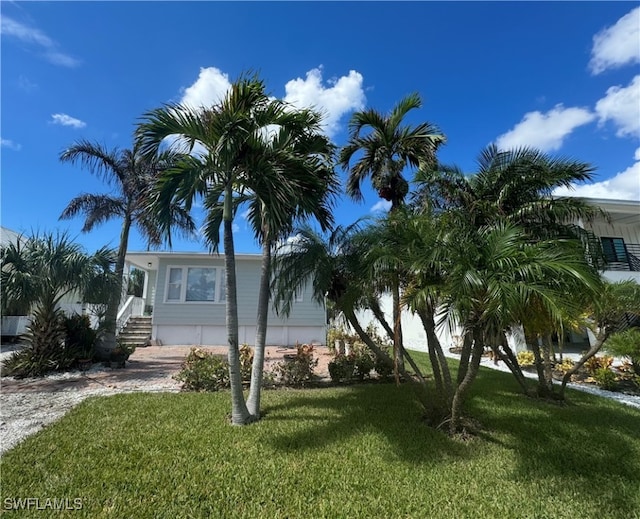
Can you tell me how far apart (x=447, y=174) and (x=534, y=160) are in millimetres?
1831

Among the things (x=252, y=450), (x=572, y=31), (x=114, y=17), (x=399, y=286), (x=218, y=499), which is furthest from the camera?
(x=572, y=31)

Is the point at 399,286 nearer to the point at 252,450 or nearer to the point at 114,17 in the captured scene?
the point at 252,450

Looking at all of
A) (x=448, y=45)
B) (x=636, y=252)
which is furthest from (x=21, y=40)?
(x=636, y=252)

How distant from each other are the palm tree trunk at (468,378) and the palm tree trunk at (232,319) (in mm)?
3644

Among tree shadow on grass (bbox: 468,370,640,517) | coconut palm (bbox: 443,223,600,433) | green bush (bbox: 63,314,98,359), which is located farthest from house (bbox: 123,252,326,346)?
coconut palm (bbox: 443,223,600,433)

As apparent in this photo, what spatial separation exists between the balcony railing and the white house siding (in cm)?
1441

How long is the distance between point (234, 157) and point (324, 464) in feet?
16.3

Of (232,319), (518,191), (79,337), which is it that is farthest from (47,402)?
(518,191)

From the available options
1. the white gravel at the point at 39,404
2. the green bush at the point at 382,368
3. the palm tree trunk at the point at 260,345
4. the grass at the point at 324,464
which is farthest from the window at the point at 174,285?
the palm tree trunk at the point at 260,345

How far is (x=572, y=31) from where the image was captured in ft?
29.4

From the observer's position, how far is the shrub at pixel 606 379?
9043 mm

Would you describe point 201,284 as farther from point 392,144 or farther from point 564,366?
point 564,366

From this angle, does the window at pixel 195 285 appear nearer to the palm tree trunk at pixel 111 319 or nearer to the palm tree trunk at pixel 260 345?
the palm tree trunk at pixel 111 319

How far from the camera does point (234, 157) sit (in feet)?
17.4
